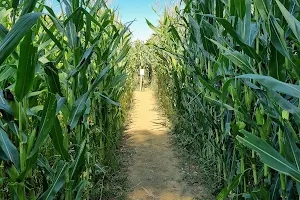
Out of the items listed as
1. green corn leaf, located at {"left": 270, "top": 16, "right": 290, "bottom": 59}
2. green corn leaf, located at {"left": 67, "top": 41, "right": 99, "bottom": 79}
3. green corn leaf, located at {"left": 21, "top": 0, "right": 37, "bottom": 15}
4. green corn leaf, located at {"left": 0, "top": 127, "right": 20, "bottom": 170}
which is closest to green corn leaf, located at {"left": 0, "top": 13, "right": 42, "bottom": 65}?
green corn leaf, located at {"left": 21, "top": 0, "right": 37, "bottom": 15}

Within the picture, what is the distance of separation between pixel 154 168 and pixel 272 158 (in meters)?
2.34

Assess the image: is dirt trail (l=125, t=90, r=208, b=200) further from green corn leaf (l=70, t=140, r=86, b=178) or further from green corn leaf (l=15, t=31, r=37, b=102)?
green corn leaf (l=15, t=31, r=37, b=102)

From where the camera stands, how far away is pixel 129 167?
10.4ft

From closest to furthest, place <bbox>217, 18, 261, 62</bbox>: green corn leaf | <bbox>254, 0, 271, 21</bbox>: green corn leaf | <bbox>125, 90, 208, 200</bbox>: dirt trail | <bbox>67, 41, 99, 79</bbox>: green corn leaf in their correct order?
<bbox>254, 0, 271, 21</bbox>: green corn leaf < <bbox>217, 18, 261, 62</bbox>: green corn leaf < <bbox>67, 41, 99, 79</bbox>: green corn leaf < <bbox>125, 90, 208, 200</bbox>: dirt trail

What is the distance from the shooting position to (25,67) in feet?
2.85

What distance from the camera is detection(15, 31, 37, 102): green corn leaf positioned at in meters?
0.84

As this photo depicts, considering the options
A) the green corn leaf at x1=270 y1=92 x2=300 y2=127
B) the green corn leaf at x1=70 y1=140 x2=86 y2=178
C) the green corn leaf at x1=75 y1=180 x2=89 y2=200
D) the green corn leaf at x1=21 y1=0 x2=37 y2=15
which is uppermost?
the green corn leaf at x1=21 y1=0 x2=37 y2=15

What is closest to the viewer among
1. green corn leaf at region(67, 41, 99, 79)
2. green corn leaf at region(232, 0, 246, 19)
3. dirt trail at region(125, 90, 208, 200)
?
green corn leaf at region(232, 0, 246, 19)

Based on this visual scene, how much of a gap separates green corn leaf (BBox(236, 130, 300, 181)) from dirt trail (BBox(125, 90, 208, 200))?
161 centimetres

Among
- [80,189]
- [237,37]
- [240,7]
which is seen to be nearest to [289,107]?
[237,37]

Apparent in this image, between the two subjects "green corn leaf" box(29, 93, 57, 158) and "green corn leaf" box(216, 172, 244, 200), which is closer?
"green corn leaf" box(29, 93, 57, 158)

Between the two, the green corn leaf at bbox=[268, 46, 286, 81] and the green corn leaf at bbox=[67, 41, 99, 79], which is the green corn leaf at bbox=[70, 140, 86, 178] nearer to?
the green corn leaf at bbox=[67, 41, 99, 79]

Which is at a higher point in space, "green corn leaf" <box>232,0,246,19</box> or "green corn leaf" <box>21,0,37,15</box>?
"green corn leaf" <box>232,0,246,19</box>

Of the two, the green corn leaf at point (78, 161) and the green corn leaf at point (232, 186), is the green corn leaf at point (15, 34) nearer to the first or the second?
the green corn leaf at point (78, 161)
